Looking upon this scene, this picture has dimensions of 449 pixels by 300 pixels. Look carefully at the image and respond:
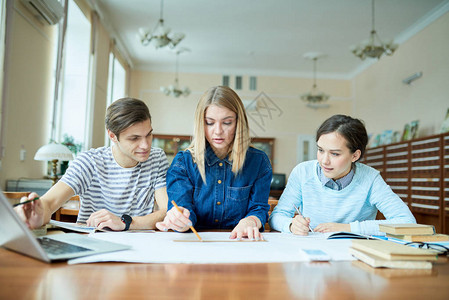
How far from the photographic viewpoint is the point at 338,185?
1.70m

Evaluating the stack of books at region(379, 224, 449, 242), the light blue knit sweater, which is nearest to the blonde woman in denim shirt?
the light blue knit sweater

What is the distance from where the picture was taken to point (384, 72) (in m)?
7.62

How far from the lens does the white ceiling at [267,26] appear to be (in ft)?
19.0

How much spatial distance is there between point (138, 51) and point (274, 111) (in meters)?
3.79

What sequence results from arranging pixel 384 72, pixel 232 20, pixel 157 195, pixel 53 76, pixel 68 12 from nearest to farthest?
1. pixel 157 195
2. pixel 53 76
3. pixel 68 12
4. pixel 232 20
5. pixel 384 72

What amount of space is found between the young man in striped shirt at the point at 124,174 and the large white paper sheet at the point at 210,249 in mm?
316

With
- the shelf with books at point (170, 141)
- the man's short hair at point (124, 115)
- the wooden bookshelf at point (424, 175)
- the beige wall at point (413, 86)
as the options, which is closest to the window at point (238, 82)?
the shelf with books at point (170, 141)

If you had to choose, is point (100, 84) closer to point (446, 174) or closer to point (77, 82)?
point (77, 82)

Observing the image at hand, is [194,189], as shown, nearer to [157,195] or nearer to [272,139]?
[157,195]

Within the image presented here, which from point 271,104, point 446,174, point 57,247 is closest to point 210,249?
point 57,247

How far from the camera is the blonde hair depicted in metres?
1.49

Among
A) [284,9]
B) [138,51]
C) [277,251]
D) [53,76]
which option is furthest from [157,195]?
[138,51]

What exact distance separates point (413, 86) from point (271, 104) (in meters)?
3.64

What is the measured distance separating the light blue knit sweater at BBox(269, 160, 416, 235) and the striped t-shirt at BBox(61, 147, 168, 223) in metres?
0.61
